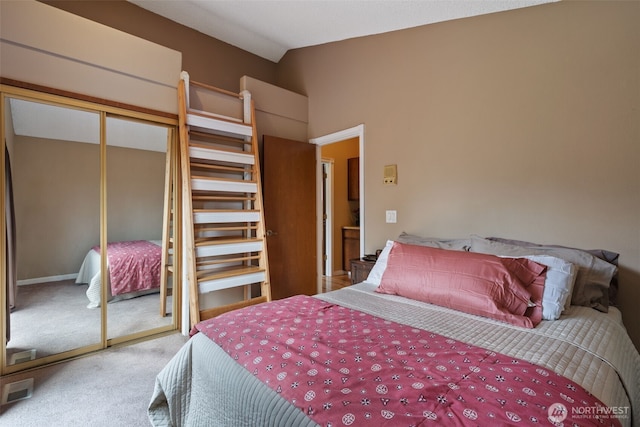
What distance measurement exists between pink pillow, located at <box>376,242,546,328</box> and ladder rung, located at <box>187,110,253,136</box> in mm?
2064

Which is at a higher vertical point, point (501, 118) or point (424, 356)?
point (501, 118)

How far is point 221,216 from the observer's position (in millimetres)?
2908

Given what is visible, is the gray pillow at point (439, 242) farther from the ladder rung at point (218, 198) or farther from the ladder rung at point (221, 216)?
the ladder rung at point (218, 198)

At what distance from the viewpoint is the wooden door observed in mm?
3424

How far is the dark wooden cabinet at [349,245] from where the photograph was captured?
5465mm

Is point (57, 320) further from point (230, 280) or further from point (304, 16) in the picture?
point (304, 16)

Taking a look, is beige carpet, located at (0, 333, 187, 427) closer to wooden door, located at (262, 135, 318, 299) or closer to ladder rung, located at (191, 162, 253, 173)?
wooden door, located at (262, 135, 318, 299)

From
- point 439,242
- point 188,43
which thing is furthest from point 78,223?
point 439,242

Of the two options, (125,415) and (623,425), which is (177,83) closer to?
(125,415)

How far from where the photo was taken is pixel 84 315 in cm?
256

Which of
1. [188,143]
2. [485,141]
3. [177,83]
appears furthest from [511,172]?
[177,83]

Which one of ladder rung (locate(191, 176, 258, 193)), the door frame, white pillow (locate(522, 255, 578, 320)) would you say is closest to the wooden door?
the door frame

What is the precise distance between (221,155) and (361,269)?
66.1 inches

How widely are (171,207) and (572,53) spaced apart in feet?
10.9
